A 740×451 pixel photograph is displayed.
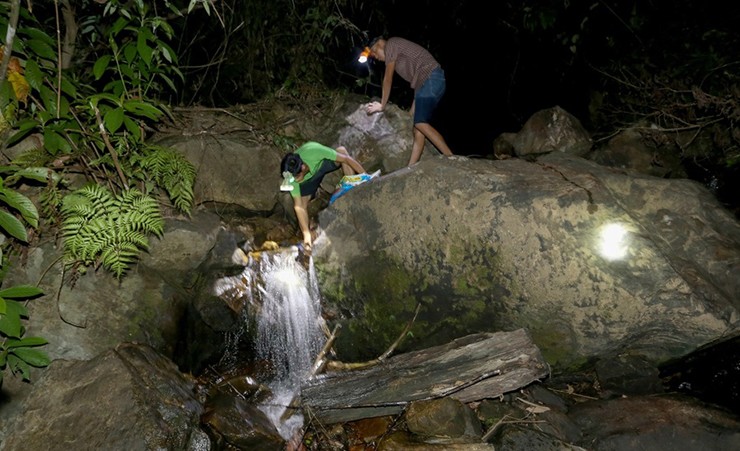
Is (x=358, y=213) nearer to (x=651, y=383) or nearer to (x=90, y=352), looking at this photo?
(x=90, y=352)

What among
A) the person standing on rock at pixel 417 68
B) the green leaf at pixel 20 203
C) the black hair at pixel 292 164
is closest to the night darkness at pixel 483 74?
the person standing on rock at pixel 417 68

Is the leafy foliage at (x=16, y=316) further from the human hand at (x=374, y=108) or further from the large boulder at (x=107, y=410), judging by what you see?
the human hand at (x=374, y=108)

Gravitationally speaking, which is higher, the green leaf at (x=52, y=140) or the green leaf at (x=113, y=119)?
the green leaf at (x=113, y=119)

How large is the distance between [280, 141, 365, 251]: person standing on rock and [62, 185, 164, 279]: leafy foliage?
1690 mm

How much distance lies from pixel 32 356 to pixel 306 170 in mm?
3413

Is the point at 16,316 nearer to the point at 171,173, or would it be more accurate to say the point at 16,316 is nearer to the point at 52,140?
the point at 52,140

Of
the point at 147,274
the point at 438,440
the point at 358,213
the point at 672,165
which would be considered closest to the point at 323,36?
the point at 358,213

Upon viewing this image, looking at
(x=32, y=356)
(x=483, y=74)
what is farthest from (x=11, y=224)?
(x=483, y=74)

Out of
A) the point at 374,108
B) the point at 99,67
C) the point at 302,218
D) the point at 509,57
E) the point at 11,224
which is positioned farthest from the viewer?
the point at 509,57

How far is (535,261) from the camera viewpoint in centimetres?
364

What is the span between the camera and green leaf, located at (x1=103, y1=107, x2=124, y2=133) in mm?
3637

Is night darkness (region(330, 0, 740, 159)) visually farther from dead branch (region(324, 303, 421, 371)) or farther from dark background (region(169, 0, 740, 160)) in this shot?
dead branch (region(324, 303, 421, 371))

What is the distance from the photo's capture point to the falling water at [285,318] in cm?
441

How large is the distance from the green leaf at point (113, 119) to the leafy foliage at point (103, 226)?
57cm
